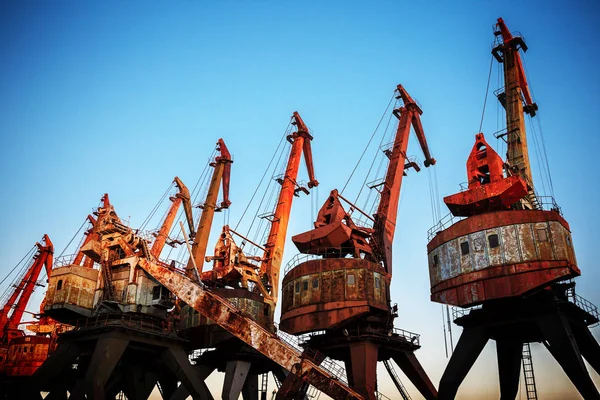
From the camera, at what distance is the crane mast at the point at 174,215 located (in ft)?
173

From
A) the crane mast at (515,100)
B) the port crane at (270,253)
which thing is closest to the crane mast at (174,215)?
the port crane at (270,253)

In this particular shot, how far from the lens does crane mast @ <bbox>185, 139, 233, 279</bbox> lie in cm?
4613

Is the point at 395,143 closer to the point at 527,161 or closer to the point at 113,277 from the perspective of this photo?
the point at 527,161

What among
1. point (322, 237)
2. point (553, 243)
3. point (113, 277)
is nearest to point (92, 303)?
point (113, 277)

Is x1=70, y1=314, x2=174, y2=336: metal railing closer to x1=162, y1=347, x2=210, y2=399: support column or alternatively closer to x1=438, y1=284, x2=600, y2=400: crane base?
x1=162, y1=347, x2=210, y2=399: support column

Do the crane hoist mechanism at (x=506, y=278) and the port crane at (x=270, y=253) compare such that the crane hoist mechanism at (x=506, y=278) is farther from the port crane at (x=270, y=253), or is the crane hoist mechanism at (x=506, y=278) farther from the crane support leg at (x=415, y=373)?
the port crane at (x=270, y=253)

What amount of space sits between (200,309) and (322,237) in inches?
322

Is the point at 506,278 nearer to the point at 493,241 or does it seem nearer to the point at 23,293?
the point at 493,241

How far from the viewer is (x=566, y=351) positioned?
25750mm

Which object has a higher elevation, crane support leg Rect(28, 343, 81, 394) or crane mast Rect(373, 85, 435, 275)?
crane mast Rect(373, 85, 435, 275)

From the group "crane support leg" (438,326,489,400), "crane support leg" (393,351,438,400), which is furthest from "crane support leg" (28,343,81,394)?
"crane support leg" (438,326,489,400)

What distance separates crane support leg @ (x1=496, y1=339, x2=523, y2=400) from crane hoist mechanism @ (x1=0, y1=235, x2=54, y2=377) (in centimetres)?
3754

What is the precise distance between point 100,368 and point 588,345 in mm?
25528

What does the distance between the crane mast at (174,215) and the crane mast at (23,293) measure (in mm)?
14617
